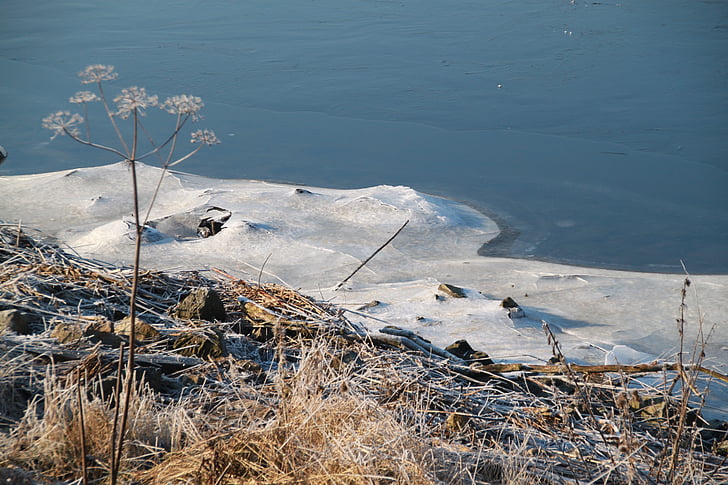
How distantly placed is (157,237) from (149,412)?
3636mm

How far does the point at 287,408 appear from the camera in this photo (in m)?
1.98

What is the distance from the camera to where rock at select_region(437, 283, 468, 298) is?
4.46 m

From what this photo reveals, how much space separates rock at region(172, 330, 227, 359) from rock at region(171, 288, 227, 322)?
0.71 ft

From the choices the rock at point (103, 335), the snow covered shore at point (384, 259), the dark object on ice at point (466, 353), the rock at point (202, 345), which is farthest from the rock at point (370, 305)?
the rock at point (103, 335)

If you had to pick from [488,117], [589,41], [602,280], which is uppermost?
[589,41]

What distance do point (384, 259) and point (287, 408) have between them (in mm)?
3514

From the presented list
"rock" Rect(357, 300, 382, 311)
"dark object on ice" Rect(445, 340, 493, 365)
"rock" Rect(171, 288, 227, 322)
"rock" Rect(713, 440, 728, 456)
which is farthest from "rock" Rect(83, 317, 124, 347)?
"rock" Rect(713, 440, 728, 456)

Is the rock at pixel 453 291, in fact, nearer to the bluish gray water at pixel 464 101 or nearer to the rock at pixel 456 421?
the bluish gray water at pixel 464 101

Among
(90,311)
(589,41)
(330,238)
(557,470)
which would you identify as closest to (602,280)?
(330,238)

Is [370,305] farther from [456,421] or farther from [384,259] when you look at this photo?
[456,421]

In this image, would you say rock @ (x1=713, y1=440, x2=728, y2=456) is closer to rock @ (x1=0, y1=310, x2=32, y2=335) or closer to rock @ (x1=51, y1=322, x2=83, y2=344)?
rock @ (x1=51, y1=322, x2=83, y2=344)

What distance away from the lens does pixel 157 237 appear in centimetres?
547

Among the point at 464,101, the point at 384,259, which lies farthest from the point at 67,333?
the point at 464,101

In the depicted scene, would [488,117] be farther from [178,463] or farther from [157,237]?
[178,463]
